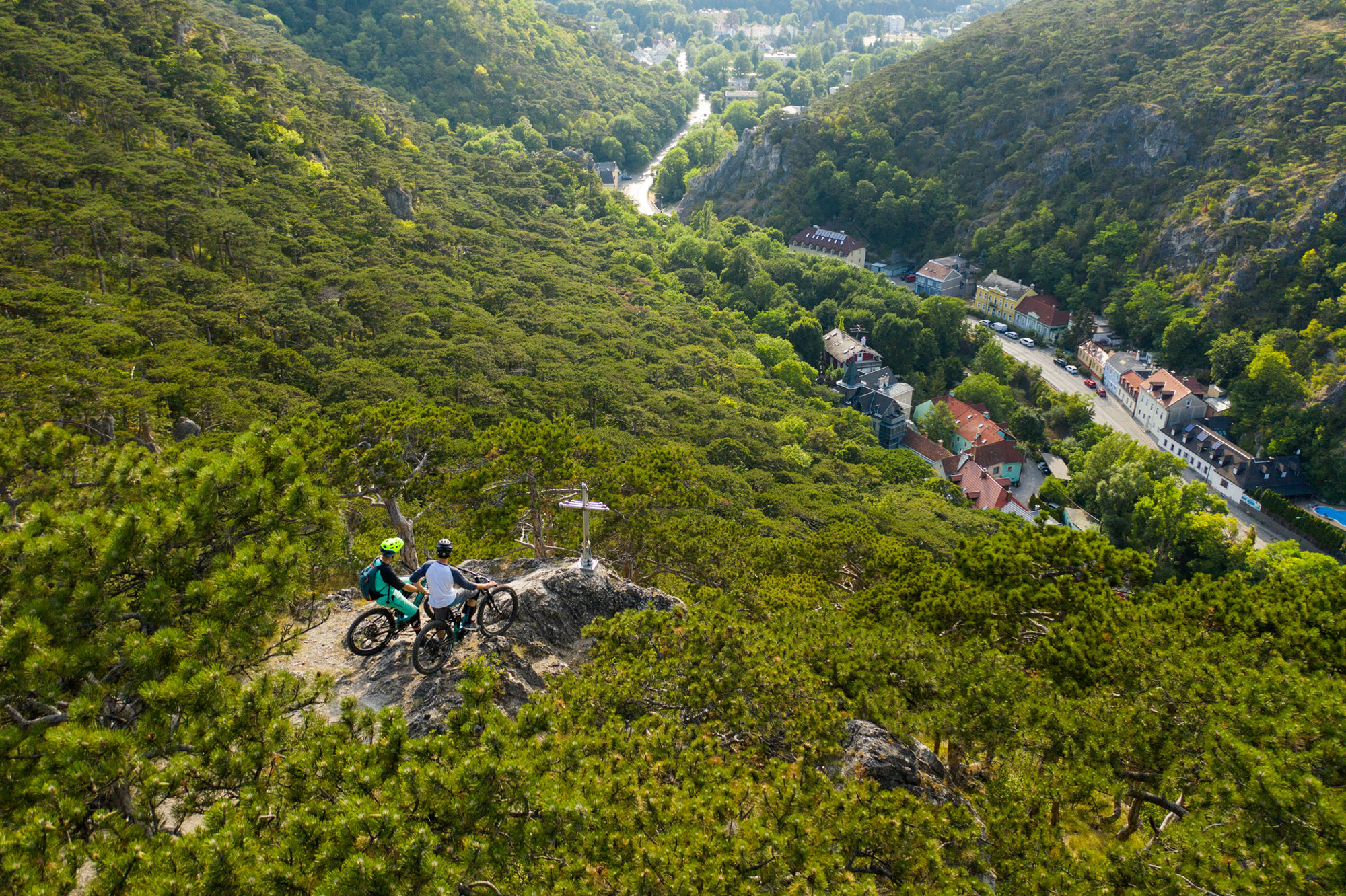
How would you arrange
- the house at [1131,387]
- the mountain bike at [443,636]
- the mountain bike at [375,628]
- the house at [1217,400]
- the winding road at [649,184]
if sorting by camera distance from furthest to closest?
the winding road at [649,184], the house at [1131,387], the house at [1217,400], the mountain bike at [375,628], the mountain bike at [443,636]

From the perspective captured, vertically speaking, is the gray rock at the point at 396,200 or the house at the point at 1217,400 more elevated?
the house at the point at 1217,400

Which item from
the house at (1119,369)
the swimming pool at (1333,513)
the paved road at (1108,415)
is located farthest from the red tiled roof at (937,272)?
the swimming pool at (1333,513)

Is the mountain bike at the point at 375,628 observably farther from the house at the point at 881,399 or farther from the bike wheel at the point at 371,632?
the house at the point at 881,399

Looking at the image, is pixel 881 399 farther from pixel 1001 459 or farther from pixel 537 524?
pixel 537 524

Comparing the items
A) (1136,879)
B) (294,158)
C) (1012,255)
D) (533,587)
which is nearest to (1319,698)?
(1136,879)

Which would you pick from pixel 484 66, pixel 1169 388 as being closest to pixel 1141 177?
pixel 1169 388
